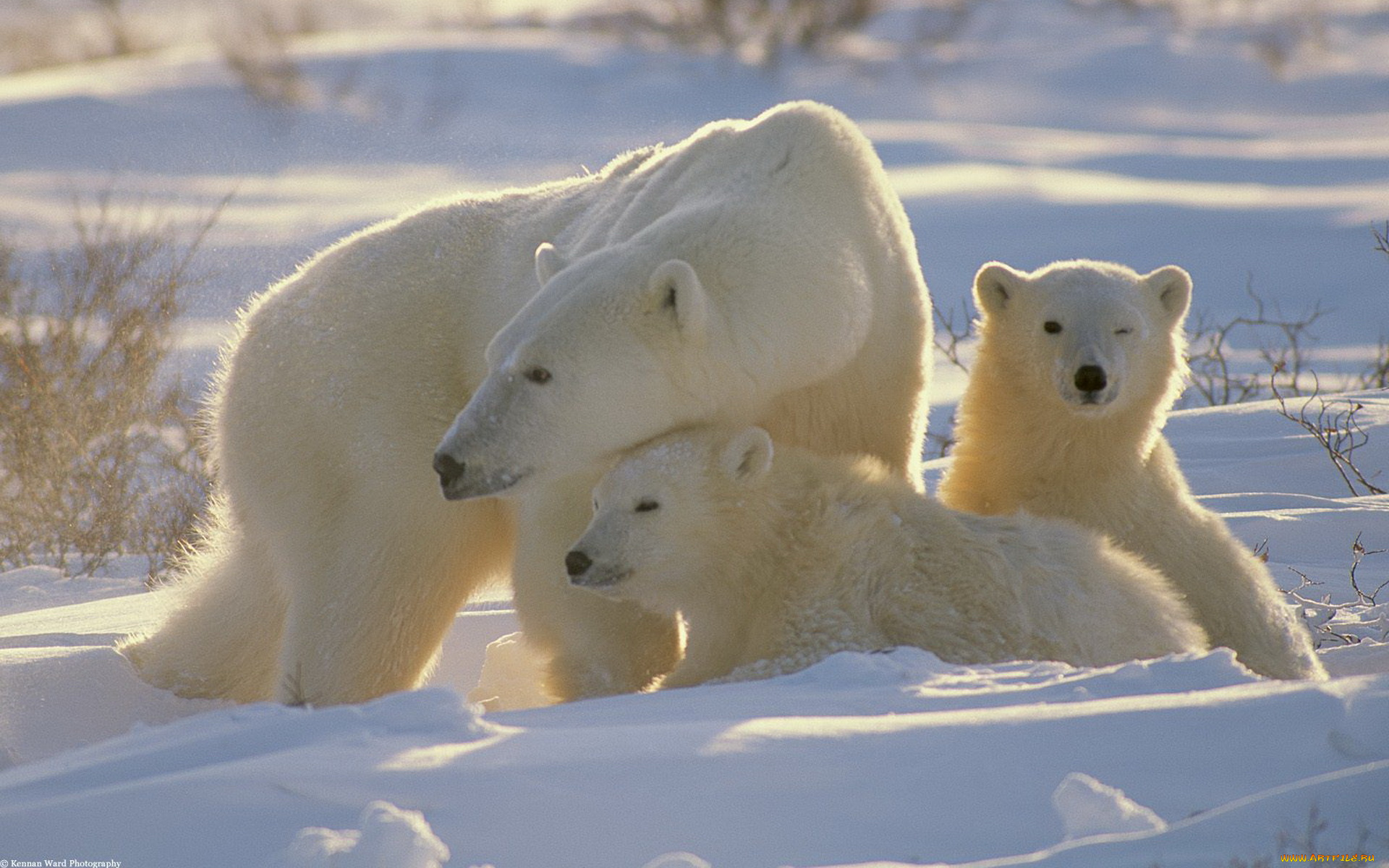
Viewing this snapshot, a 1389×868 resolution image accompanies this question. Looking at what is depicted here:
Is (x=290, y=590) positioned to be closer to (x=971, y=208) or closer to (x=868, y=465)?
(x=868, y=465)

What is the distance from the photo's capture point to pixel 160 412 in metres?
7.50

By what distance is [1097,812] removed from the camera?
2.15 m

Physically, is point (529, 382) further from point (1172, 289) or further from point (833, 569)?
→ point (1172, 289)

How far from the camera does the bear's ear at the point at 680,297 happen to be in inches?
126

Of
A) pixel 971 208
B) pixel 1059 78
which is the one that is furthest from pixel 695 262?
pixel 1059 78

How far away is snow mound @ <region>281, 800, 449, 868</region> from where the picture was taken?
2070mm

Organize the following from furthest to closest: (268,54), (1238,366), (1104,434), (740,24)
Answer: (740,24)
(268,54)
(1238,366)
(1104,434)

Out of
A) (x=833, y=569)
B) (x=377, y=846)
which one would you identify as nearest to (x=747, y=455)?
(x=833, y=569)

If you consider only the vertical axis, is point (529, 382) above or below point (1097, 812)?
above

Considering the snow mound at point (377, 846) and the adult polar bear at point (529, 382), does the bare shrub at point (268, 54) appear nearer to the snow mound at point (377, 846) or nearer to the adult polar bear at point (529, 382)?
the adult polar bear at point (529, 382)

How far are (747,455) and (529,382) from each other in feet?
1.85

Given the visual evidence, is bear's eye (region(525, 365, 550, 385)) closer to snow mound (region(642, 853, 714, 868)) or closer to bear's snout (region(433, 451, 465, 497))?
bear's snout (region(433, 451, 465, 497))

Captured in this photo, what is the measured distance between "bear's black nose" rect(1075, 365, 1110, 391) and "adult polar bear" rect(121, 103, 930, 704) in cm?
49

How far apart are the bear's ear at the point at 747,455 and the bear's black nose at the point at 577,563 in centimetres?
37
